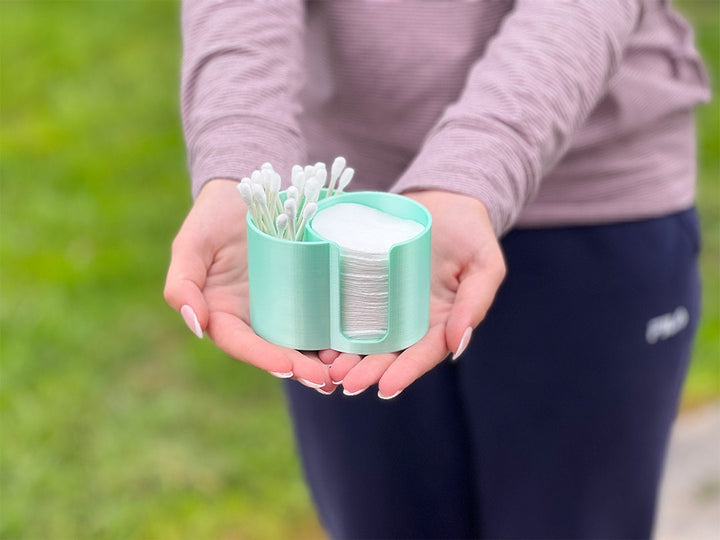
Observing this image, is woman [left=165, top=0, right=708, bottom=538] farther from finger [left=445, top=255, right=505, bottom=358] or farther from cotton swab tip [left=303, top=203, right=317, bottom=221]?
cotton swab tip [left=303, top=203, right=317, bottom=221]

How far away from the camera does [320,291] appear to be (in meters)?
0.87

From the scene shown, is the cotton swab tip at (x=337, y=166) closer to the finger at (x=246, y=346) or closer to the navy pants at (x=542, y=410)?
the finger at (x=246, y=346)

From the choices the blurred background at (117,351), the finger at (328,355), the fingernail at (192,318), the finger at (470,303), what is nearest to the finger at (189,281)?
the fingernail at (192,318)

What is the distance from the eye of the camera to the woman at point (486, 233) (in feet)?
3.01

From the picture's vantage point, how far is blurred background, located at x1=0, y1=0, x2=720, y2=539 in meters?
1.88

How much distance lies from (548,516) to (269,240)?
568 millimetres

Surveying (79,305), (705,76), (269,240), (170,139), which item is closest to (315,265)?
(269,240)

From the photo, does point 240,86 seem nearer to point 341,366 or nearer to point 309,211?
point 309,211

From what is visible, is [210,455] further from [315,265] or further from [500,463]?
[315,265]

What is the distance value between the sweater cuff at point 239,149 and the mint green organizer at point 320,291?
0.29ft

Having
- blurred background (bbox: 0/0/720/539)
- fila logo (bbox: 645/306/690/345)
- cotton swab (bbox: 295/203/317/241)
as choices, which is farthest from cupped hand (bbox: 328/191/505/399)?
blurred background (bbox: 0/0/720/539)

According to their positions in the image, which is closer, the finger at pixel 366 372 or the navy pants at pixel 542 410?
the finger at pixel 366 372

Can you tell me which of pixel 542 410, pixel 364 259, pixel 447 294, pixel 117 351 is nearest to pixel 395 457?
pixel 542 410

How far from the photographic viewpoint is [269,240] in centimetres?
84
